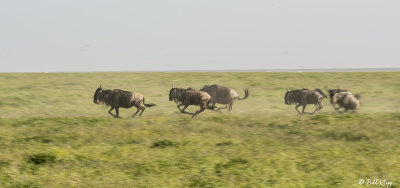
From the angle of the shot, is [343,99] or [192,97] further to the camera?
[343,99]

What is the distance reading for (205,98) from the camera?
688 inches

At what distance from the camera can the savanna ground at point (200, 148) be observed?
968 centimetres

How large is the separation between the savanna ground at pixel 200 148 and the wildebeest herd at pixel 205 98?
536 millimetres

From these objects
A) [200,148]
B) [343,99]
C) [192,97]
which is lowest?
[200,148]

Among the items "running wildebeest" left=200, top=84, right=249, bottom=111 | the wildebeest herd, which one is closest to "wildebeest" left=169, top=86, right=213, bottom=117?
the wildebeest herd

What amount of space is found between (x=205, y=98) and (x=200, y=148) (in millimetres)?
5262

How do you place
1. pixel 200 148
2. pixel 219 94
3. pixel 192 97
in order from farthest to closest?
pixel 219 94 → pixel 192 97 → pixel 200 148

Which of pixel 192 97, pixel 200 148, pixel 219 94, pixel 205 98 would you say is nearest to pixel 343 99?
pixel 219 94

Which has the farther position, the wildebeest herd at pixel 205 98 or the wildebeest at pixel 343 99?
the wildebeest at pixel 343 99

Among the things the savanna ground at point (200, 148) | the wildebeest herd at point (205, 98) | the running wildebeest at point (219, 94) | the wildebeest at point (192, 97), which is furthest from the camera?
the running wildebeest at point (219, 94)

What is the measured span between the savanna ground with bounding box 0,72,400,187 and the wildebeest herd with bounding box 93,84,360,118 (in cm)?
54

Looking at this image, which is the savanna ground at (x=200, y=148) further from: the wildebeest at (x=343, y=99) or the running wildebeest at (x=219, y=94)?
the wildebeest at (x=343, y=99)

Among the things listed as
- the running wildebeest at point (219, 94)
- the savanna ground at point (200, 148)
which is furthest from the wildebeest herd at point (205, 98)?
the savanna ground at point (200, 148)

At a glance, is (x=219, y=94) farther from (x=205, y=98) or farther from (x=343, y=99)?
(x=343, y=99)
